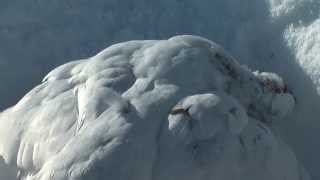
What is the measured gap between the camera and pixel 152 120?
139 cm

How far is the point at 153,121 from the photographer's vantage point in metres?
1.39

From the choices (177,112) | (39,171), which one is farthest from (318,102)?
(39,171)

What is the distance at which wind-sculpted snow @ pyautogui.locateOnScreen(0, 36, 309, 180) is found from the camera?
1.36 metres

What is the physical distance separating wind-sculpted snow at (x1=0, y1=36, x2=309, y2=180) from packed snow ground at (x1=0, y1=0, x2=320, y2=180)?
0.61ft

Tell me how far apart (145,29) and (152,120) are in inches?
22.5

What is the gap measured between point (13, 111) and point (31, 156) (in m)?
0.19

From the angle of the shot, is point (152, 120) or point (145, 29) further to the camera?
point (145, 29)

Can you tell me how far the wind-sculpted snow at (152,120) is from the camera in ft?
4.47

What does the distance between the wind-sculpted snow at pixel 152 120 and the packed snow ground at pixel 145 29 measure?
18 centimetres

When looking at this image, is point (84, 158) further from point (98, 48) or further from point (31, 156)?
point (98, 48)

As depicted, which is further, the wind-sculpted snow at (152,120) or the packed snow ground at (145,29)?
the packed snow ground at (145,29)

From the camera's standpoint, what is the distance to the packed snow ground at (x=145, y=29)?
179 centimetres

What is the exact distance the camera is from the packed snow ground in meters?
1.79

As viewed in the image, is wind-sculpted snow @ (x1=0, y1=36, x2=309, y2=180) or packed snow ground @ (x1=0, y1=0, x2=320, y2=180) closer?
wind-sculpted snow @ (x1=0, y1=36, x2=309, y2=180)
